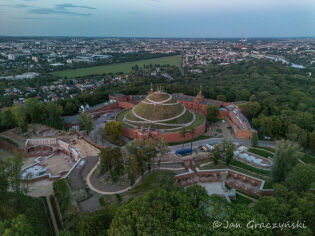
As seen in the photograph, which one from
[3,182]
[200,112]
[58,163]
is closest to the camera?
[3,182]

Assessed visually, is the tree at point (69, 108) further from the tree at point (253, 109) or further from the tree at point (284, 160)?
the tree at point (284, 160)

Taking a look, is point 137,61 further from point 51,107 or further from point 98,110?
point 51,107

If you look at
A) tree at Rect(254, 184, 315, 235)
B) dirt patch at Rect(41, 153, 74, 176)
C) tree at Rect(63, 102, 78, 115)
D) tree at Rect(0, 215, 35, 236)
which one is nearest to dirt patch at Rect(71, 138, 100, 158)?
dirt patch at Rect(41, 153, 74, 176)

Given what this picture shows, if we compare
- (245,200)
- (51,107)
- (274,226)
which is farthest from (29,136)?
(274,226)

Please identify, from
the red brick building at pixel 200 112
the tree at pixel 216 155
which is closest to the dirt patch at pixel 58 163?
the red brick building at pixel 200 112

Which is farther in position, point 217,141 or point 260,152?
point 217,141

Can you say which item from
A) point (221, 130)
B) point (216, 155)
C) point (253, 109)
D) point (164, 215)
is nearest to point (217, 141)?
point (221, 130)

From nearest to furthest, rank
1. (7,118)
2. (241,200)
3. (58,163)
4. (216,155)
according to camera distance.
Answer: (241,200)
(216,155)
(58,163)
(7,118)

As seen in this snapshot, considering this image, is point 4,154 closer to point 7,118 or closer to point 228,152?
point 7,118

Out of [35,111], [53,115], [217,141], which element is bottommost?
[217,141]
